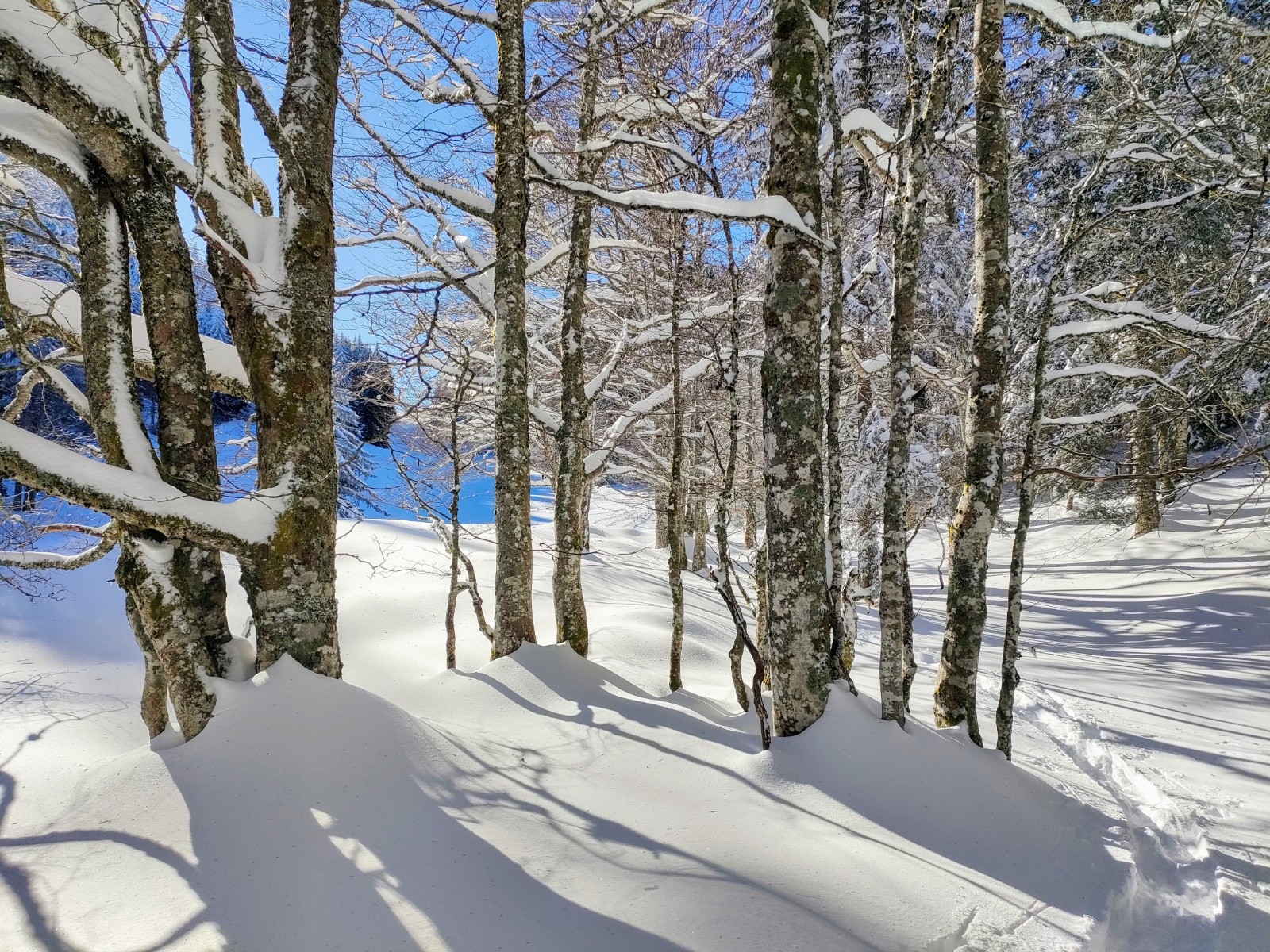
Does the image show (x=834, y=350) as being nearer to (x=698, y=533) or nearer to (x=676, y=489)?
(x=676, y=489)

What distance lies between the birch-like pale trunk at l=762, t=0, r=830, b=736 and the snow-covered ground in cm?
39

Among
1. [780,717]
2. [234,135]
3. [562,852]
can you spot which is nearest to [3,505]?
[234,135]

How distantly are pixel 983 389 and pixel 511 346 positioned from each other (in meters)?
3.77

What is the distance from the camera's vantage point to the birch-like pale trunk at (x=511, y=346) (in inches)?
196

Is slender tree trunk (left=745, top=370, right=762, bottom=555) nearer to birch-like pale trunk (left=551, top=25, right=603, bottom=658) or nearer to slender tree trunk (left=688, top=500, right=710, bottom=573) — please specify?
slender tree trunk (left=688, top=500, right=710, bottom=573)

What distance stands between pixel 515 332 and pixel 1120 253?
1046 centimetres

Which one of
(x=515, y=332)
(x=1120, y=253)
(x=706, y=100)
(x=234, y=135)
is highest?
(x=706, y=100)

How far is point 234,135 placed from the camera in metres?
3.93

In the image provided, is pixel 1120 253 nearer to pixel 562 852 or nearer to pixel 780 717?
pixel 780 717

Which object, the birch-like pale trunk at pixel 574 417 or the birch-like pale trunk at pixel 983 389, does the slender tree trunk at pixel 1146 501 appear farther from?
the birch-like pale trunk at pixel 574 417

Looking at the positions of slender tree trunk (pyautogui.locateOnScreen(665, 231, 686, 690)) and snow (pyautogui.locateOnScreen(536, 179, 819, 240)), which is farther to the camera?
slender tree trunk (pyautogui.locateOnScreen(665, 231, 686, 690))

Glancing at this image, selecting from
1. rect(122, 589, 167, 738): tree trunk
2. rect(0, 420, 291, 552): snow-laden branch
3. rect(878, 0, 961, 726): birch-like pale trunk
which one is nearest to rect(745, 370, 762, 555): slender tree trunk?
rect(878, 0, 961, 726): birch-like pale trunk

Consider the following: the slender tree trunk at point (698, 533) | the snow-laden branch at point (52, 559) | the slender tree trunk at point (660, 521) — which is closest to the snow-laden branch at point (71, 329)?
the snow-laden branch at point (52, 559)

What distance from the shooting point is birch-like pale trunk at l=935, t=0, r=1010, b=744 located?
4070mm
